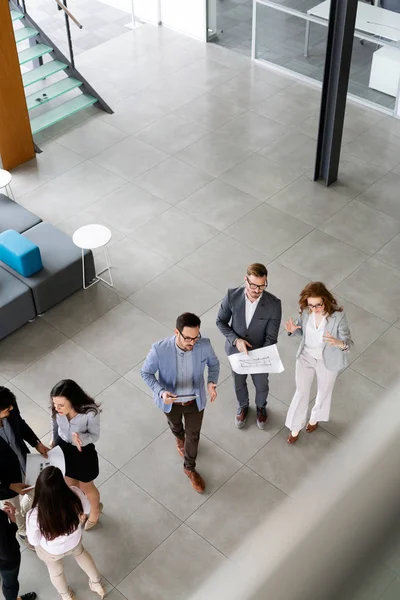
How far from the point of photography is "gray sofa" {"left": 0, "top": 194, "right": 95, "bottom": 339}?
684cm

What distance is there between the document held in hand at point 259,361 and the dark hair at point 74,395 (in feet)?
4.30

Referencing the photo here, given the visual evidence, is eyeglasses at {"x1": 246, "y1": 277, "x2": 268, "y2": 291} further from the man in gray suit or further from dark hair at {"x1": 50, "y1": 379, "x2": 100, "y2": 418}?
dark hair at {"x1": 50, "y1": 379, "x2": 100, "y2": 418}

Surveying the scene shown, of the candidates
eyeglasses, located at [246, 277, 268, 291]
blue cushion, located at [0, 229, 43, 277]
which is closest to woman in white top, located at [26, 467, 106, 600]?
eyeglasses, located at [246, 277, 268, 291]

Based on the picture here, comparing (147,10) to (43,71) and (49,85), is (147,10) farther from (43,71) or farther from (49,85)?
(43,71)

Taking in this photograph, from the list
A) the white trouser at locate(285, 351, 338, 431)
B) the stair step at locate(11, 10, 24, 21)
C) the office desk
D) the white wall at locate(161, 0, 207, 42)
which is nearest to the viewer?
the white trouser at locate(285, 351, 338, 431)

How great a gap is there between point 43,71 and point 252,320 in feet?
22.4

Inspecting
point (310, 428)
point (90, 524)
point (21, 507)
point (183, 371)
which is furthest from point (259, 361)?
point (21, 507)

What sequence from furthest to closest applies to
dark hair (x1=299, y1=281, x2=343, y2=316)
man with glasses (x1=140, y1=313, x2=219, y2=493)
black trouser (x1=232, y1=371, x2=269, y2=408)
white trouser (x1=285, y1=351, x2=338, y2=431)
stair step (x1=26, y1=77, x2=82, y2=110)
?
1. stair step (x1=26, y1=77, x2=82, y2=110)
2. black trouser (x1=232, y1=371, x2=269, y2=408)
3. white trouser (x1=285, y1=351, x2=338, y2=431)
4. dark hair (x1=299, y1=281, x2=343, y2=316)
5. man with glasses (x1=140, y1=313, x2=219, y2=493)

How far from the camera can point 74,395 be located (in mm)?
4402

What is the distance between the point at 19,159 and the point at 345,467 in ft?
31.2

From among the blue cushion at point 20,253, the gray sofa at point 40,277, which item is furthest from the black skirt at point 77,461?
the blue cushion at point 20,253

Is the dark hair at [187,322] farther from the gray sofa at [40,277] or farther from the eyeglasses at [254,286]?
the gray sofa at [40,277]

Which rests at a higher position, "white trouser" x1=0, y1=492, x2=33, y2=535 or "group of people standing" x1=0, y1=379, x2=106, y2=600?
"group of people standing" x1=0, y1=379, x2=106, y2=600

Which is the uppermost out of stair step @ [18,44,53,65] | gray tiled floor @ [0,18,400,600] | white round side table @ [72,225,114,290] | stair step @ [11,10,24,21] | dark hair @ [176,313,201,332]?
dark hair @ [176,313,201,332]
